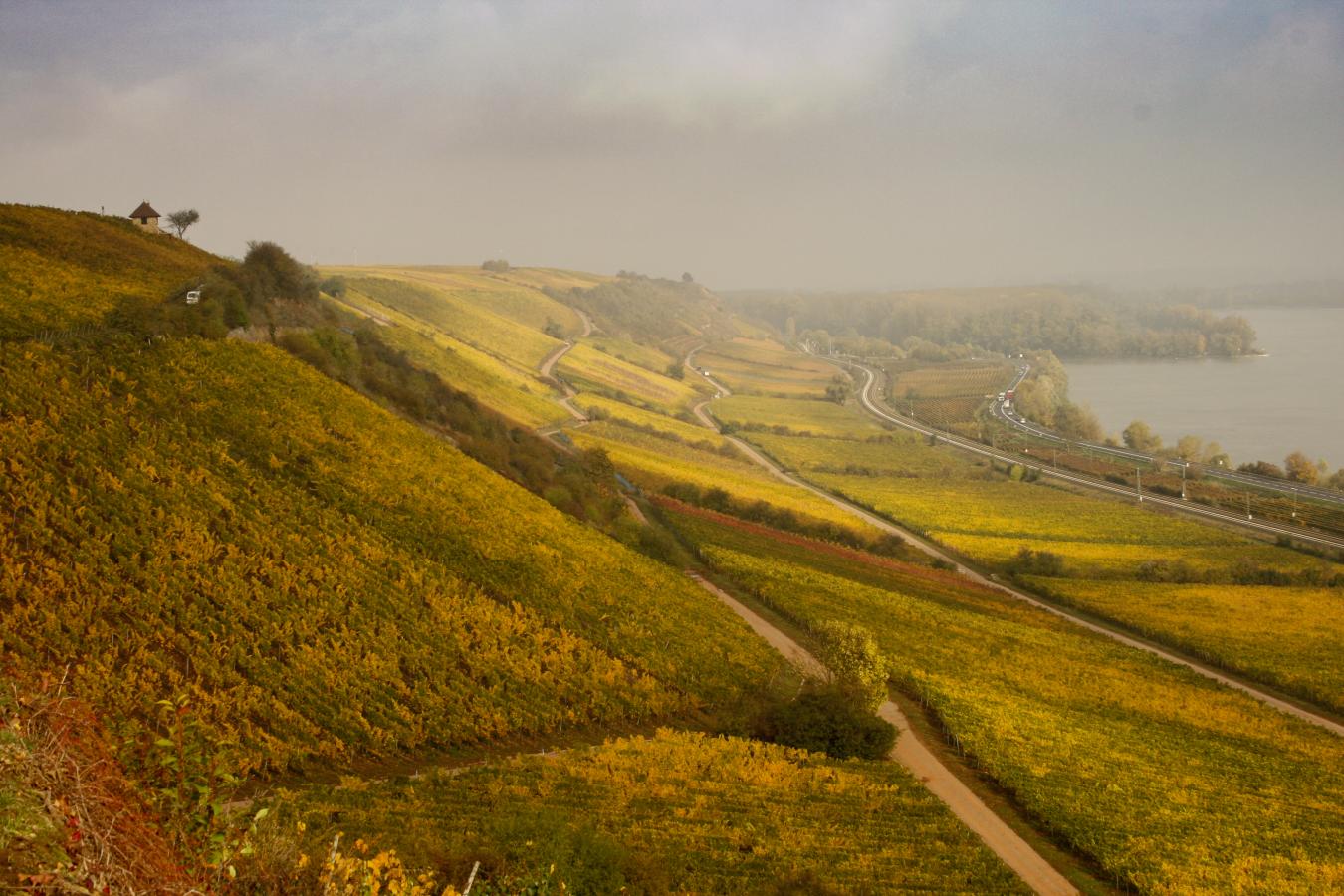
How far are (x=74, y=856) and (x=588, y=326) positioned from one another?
17970 cm

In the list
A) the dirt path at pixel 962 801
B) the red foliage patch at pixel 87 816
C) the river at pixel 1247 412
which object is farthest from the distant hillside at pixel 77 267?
the river at pixel 1247 412

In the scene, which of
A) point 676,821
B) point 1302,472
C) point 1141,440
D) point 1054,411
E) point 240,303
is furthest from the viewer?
point 1054,411

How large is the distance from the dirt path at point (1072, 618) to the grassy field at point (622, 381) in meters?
25.5

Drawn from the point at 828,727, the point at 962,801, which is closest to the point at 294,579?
the point at 828,727

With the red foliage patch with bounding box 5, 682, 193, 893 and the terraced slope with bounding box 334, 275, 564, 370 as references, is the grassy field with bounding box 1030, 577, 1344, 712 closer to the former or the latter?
the red foliage patch with bounding box 5, 682, 193, 893

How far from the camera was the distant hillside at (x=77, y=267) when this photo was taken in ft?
127

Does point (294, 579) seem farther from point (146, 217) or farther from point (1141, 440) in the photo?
point (1141, 440)

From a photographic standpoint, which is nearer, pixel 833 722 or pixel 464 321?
pixel 833 722

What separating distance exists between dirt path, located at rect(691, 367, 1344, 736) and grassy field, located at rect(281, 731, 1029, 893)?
25508 mm

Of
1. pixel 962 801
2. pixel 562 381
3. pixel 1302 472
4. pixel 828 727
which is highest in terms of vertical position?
pixel 562 381

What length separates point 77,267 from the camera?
46.7 meters

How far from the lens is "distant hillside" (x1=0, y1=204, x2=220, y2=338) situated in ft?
127

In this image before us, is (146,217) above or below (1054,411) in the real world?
above

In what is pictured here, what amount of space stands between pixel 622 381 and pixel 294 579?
343 feet
